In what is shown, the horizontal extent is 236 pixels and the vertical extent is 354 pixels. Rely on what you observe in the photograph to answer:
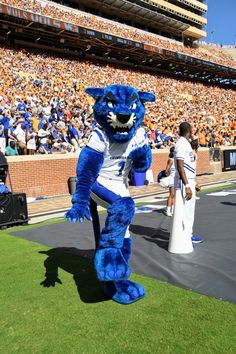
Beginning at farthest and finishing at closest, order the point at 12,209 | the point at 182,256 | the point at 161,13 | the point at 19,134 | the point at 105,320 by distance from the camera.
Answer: the point at 161,13
the point at 19,134
the point at 12,209
the point at 182,256
the point at 105,320

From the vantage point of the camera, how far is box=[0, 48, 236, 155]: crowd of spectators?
42.8 ft

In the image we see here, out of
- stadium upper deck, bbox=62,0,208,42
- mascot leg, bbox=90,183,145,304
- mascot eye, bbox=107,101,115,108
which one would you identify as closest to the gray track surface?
mascot leg, bbox=90,183,145,304

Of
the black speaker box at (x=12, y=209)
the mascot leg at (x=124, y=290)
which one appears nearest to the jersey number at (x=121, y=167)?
the mascot leg at (x=124, y=290)

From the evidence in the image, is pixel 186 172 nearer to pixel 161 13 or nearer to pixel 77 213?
pixel 77 213

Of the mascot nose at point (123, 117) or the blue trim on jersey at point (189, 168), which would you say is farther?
the blue trim on jersey at point (189, 168)

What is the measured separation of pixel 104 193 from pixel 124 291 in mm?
983

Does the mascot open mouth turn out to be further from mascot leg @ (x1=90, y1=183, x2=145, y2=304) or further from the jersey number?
mascot leg @ (x1=90, y1=183, x2=145, y2=304)

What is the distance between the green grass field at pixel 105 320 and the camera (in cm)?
293

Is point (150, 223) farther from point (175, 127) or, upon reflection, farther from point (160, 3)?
point (160, 3)

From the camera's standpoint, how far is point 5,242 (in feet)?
21.0

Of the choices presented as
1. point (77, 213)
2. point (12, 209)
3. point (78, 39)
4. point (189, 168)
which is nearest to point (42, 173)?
point (12, 209)

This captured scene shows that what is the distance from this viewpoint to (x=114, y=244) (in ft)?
12.3

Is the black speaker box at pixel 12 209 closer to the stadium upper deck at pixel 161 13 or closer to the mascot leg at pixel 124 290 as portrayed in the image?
the mascot leg at pixel 124 290

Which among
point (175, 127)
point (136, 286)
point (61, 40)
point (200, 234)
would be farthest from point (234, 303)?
point (61, 40)
